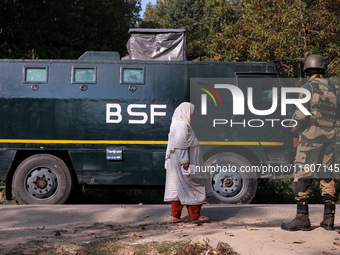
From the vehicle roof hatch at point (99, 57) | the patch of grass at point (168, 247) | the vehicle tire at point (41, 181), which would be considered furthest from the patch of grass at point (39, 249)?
the vehicle roof hatch at point (99, 57)

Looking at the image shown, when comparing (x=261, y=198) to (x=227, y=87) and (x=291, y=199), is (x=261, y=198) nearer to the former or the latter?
(x=291, y=199)

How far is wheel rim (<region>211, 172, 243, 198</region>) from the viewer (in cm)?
1038

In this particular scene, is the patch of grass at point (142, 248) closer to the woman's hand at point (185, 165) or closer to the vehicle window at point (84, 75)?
the woman's hand at point (185, 165)

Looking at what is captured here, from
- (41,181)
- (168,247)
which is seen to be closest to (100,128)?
(41,181)

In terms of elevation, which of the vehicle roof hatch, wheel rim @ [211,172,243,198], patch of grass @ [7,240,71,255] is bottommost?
patch of grass @ [7,240,71,255]

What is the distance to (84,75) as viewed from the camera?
10430 millimetres

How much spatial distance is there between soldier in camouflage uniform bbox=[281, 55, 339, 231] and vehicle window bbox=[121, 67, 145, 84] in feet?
13.8

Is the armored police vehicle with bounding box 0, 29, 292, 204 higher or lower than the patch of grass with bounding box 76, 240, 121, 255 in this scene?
higher

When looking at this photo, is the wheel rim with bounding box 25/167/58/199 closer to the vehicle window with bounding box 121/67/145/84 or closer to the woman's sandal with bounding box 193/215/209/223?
the vehicle window with bounding box 121/67/145/84

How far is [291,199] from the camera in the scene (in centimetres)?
1262

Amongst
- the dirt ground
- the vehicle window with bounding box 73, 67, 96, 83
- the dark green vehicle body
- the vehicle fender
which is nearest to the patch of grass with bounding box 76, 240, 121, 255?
the dirt ground

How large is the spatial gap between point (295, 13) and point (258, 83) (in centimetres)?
830

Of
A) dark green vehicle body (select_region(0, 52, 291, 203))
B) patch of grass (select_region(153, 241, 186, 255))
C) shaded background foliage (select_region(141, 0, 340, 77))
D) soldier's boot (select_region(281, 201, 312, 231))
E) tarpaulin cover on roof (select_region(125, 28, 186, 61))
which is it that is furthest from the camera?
shaded background foliage (select_region(141, 0, 340, 77))

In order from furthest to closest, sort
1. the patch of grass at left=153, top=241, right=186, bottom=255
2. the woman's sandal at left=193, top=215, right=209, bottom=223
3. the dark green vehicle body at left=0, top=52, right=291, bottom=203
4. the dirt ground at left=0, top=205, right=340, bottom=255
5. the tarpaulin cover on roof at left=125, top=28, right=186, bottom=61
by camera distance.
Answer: the tarpaulin cover on roof at left=125, top=28, right=186, bottom=61 → the dark green vehicle body at left=0, top=52, right=291, bottom=203 → the woman's sandal at left=193, top=215, right=209, bottom=223 → the dirt ground at left=0, top=205, right=340, bottom=255 → the patch of grass at left=153, top=241, right=186, bottom=255
